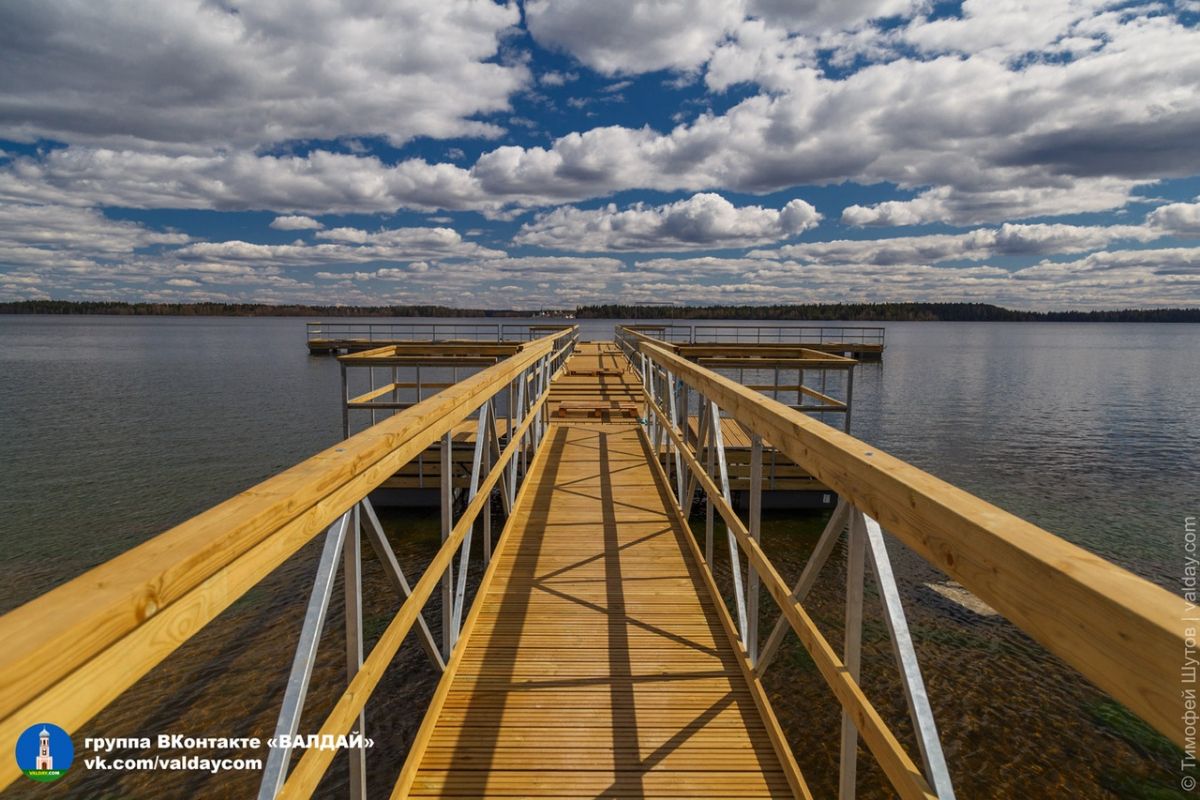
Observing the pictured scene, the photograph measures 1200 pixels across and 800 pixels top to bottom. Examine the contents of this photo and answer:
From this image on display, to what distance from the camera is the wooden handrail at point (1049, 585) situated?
901 mm

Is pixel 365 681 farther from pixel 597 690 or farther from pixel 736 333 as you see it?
pixel 736 333

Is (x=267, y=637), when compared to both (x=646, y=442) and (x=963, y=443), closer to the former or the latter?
(x=646, y=442)

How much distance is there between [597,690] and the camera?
3229 millimetres

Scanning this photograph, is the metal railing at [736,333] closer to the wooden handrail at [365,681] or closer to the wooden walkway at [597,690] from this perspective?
the wooden walkway at [597,690]

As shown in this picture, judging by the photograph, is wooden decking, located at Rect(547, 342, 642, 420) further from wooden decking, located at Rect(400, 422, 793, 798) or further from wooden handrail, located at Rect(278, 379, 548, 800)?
wooden handrail, located at Rect(278, 379, 548, 800)

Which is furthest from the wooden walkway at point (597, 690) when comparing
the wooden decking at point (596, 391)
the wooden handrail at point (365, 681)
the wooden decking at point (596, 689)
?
the wooden decking at point (596, 391)

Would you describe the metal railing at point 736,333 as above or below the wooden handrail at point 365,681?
above

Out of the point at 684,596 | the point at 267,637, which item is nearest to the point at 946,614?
the point at 684,596

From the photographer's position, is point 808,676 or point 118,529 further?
point 118,529

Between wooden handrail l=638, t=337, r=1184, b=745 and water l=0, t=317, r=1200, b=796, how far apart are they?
6.33 m

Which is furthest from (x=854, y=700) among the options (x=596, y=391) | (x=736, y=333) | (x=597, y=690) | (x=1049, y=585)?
(x=736, y=333)

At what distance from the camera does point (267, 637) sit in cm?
903

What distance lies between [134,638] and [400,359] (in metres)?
9.67

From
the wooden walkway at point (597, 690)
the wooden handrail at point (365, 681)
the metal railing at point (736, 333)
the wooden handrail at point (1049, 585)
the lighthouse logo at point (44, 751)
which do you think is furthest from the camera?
the metal railing at point (736, 333)
